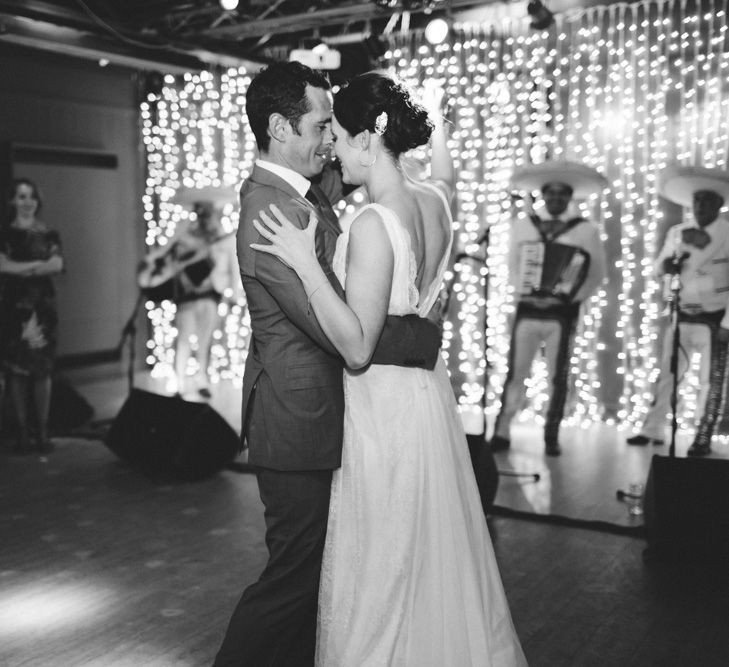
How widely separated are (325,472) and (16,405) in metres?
4.24

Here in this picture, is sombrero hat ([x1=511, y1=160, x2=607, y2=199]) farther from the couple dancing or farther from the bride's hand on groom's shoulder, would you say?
the bride's hand on groom's shoulder

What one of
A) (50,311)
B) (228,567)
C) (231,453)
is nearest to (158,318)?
(50,311)

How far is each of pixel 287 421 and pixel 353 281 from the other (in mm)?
386

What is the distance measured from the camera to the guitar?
24.7 ft

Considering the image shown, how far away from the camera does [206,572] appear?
4008 mm

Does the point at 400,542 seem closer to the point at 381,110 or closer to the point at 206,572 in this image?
the point at 381,110

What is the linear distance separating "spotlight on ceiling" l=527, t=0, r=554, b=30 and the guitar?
9.55 feet

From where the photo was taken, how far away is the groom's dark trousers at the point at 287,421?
2.28 metres

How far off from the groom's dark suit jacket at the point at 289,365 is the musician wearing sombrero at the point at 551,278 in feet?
13.7

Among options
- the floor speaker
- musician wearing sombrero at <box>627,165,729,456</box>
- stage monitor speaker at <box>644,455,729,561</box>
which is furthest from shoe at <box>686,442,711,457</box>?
stage monitor speaker at <box>644,455,729,561</box>

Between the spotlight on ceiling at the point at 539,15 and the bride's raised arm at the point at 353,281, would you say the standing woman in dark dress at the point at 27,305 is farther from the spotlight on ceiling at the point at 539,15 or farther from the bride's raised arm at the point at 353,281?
the bride's raised arm at the point at 353,281

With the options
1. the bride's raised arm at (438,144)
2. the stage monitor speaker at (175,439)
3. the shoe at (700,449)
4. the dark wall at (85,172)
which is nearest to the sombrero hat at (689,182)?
the shoe at (700,449)

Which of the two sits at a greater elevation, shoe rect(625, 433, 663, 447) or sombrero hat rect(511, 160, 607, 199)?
sombrero hat rect(511, 160, 607, 199)

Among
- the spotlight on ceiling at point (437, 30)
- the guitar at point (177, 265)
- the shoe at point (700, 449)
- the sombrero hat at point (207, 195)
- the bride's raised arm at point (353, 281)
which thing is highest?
the spotlight on ceiling at point (437, 30)
